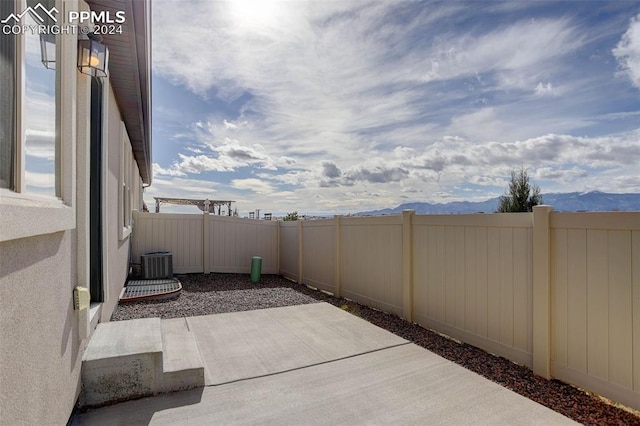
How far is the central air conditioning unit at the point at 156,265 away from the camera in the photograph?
27.3 ft

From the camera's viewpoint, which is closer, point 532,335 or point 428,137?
point 532,335

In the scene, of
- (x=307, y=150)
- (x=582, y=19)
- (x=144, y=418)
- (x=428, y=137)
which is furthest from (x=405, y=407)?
(x=307, y=150)

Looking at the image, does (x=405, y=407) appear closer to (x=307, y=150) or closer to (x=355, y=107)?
(x=355, y=107)

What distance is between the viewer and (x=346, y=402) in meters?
2.92

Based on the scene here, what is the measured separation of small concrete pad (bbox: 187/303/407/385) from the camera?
3.63m

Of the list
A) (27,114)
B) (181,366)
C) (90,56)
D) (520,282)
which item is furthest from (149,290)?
(520,282)

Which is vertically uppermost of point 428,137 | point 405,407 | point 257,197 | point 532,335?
point 428,137

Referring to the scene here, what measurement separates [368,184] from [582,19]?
1162cm

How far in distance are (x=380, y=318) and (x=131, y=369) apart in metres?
3.70

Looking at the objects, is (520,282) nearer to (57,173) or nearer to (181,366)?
(181,366)

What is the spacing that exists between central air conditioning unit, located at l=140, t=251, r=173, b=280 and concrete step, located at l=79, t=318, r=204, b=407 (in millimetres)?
5198

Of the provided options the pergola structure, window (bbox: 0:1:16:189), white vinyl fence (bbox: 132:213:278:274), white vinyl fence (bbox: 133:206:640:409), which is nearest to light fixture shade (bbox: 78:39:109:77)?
window (bbox: 0:1:16:189)

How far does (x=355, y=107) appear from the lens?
9.26m

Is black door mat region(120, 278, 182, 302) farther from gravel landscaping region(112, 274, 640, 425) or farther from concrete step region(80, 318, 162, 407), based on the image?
concrete step region(80, 318, 162, 407)
